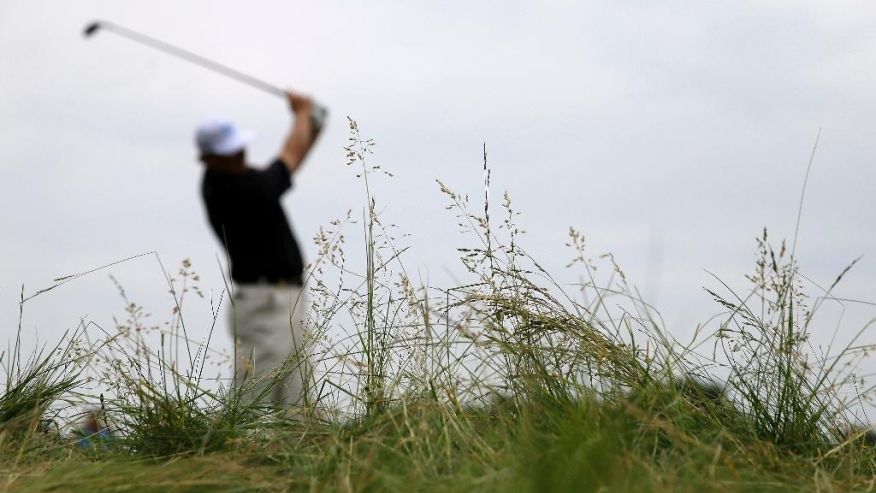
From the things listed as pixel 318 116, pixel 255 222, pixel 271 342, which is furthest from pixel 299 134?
pixel 271 342

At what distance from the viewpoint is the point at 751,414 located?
12.9ft

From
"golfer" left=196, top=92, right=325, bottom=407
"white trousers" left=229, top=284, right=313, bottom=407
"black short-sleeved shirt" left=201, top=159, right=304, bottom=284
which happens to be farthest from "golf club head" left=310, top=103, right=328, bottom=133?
"white trousers" left=229, top=284, right=313, bottom=407

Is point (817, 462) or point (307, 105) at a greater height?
point (307, 105)

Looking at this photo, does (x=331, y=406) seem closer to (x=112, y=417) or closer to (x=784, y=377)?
A: (x=112, y=417)

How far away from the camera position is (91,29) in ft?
13.9

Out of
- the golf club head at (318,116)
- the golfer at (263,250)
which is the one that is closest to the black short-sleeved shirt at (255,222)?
the golfer at (263,250)

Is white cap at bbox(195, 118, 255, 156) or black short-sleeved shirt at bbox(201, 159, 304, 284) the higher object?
white cap at bbox(195, 118, 255, 156)

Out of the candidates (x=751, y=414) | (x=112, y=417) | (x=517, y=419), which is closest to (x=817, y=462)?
(x=751, y=414)

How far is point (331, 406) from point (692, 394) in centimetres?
133

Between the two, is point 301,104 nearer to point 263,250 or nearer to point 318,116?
point 318,116

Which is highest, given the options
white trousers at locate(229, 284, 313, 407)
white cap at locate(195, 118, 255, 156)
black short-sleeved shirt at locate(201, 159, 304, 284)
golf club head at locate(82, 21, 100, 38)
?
golf club head at locate(82, 21, 100, 38)

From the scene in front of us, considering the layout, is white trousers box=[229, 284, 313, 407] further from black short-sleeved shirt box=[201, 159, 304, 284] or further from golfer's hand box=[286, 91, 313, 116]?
golfer's hand box=[286, 91, 313, 116]

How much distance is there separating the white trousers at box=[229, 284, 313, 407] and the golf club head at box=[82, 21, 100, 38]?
114cm

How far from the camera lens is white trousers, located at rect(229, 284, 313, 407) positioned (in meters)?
4.18
